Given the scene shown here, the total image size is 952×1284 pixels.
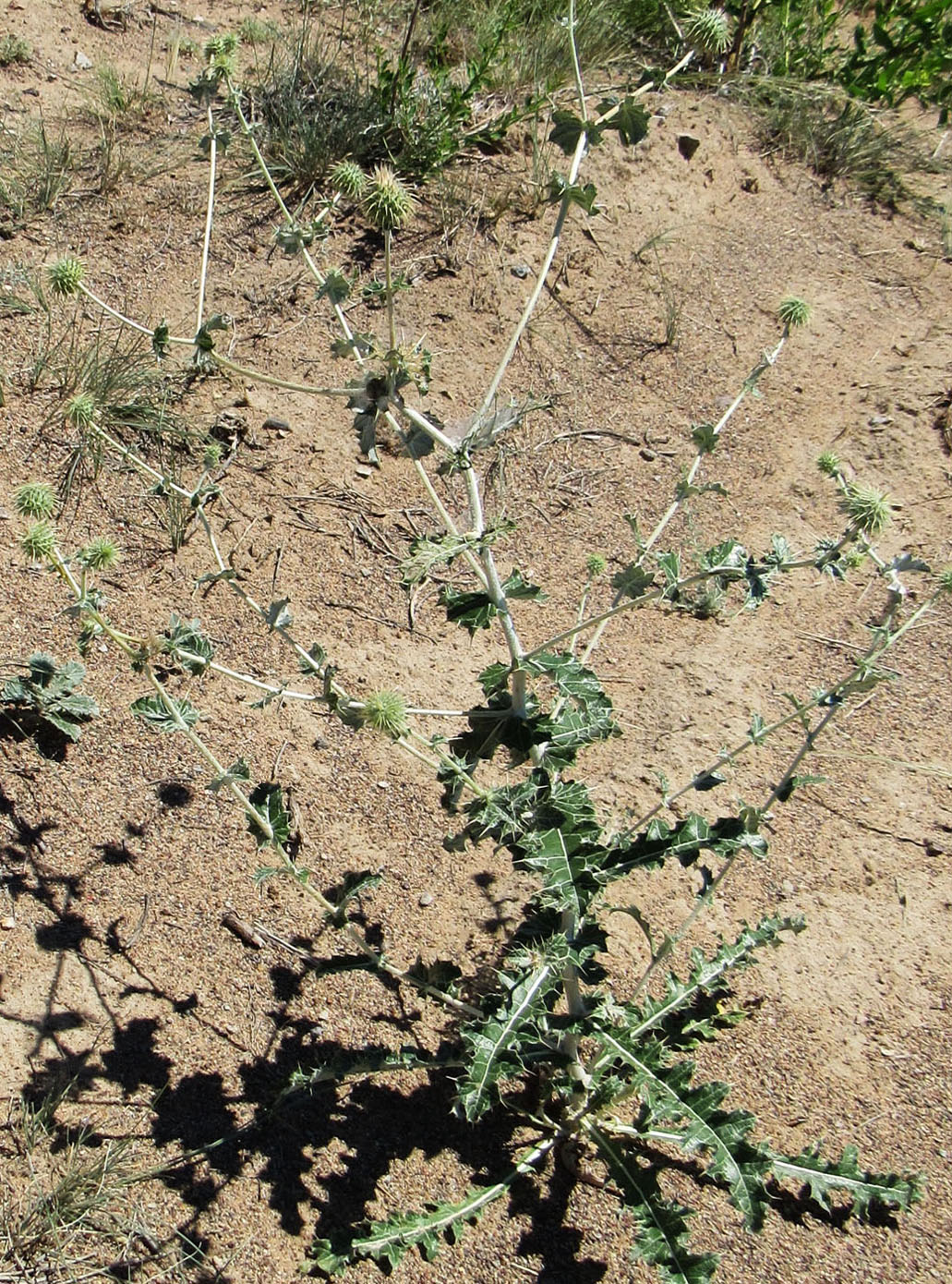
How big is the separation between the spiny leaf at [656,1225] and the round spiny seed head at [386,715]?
1.05 metres

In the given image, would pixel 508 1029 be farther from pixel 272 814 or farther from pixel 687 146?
pixel 687 146

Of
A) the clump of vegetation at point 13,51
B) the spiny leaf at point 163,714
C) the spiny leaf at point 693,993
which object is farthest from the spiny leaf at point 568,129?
the clump of vegetation at point 13,51

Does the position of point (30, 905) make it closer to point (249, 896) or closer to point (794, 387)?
point (249, 896)

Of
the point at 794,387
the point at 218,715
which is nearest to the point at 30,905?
the point at 218,715

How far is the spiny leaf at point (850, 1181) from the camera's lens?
2.68 m

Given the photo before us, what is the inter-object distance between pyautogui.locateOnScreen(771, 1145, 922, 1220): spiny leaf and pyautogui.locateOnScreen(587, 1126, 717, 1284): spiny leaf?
0.94 feet

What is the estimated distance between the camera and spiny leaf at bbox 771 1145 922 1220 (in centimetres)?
268

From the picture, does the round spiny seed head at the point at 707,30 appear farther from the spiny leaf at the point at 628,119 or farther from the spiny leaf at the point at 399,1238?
the spiny leaf at the point at 399,1238

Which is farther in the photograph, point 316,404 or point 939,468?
point 939,468

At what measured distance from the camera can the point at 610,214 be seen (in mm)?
5340

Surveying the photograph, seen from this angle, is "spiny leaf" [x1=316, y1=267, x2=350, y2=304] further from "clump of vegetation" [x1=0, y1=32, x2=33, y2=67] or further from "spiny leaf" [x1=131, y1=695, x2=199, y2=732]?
"clump of vegetation" [x1=0, y1=32, x2=33, y2=67]

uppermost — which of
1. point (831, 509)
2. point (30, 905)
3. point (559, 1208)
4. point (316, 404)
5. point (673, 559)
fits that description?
point (673, 559)

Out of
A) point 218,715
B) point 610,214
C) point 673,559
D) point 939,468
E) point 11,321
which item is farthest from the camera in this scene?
point 610,214

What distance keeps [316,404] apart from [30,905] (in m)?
2.14
